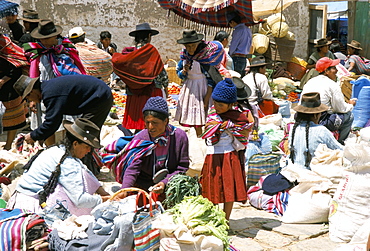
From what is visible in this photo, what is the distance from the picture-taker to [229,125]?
16.9 feet

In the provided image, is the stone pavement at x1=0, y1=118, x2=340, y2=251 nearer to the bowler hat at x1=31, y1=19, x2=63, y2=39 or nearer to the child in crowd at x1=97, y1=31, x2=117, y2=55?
the bowler hat at x1=31, y1=19, x2=63, y2=39

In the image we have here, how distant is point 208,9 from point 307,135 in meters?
3.61

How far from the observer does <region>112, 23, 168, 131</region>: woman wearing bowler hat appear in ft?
24.5

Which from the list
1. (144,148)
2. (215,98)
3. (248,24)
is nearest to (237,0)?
(248,24)

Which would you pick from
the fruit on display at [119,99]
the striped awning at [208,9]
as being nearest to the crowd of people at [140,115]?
the striped awning at [208,9]

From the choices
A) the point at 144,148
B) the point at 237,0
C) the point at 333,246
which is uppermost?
the point at 237,0

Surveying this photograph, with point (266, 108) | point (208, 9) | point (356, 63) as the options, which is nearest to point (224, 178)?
point (266, 108)

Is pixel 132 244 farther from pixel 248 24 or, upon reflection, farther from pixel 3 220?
pixel 248 24

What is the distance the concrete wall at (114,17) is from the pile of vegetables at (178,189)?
34.4 feet

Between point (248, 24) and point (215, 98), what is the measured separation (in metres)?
6.21

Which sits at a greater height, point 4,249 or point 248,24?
point 248,24

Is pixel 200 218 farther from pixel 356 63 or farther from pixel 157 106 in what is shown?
pixel 356 63

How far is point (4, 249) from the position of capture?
3.77m

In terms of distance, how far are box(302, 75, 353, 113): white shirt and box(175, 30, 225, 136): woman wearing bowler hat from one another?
1.40 m
